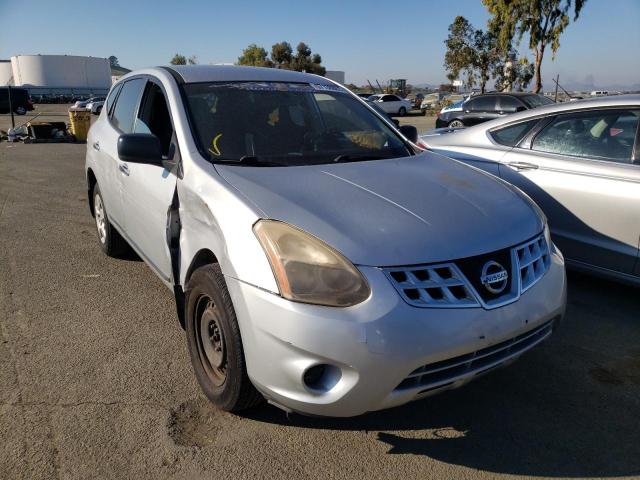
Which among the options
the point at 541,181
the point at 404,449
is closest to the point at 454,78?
the point at 541,181

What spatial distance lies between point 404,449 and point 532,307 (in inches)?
33.4

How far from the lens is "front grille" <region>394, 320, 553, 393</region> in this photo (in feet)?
6.89

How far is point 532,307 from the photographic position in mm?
2332

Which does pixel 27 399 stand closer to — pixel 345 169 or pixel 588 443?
pixel 345 169

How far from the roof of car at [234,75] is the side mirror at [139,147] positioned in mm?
648

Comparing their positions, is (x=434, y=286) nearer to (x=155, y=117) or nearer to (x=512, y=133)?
(x=155, y=117)

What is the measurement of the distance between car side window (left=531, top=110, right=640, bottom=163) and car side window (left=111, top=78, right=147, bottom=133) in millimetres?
3116

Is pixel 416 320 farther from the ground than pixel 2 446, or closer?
farther from the ground

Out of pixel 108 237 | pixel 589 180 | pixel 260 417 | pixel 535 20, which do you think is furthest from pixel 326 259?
pixel 535 20

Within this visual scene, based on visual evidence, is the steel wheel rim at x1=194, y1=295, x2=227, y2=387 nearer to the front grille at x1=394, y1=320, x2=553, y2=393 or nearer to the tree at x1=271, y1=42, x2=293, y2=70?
the front grille at x1=394, y1=320, x2=553, y2=393

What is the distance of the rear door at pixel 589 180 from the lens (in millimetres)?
3625

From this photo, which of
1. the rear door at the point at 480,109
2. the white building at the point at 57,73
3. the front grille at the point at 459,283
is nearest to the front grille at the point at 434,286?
the front grille at the point at 459,283

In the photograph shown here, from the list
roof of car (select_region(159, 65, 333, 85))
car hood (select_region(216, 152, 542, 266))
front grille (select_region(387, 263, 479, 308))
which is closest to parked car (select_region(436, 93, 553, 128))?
roof of car (select_region(159, 65, 333, 85))

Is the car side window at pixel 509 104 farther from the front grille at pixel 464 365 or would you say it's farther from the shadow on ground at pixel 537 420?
the front grille at pixel 464 365
